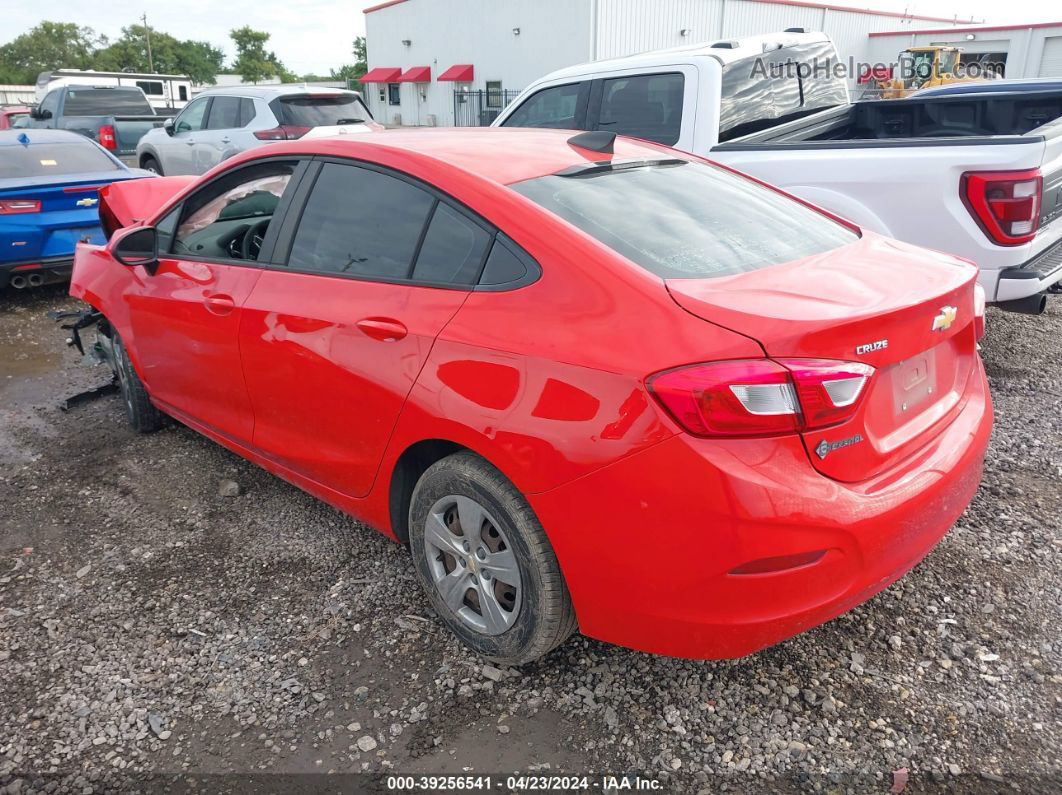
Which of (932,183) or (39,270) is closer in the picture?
(932,183)

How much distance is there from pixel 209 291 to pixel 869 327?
2.62 meters

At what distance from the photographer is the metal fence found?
37.0 meters

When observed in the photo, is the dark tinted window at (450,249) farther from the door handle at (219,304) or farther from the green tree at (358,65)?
the green tree at (358,65)

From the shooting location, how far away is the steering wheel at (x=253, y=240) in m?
3.36

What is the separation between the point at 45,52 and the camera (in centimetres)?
9131

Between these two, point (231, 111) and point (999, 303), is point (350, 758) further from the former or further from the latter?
point (231, 111)

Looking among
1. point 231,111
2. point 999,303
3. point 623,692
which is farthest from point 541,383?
point 231,111

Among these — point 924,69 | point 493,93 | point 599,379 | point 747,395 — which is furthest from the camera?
point 493,93

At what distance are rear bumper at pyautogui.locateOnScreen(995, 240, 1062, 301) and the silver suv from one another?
8.16 meters

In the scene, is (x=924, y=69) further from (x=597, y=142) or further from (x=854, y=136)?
(x=597, y=142)

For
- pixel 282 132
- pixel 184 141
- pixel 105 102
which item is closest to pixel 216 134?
pixel 184 141

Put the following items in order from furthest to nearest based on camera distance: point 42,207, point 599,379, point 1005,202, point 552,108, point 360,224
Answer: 1. point 42,207
2. point 552,108
3. point 1005,202
4. point 360,224
5. point 599,379

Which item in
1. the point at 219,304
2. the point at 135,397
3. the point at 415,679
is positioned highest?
the point at 219,304

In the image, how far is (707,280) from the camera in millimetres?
2305
